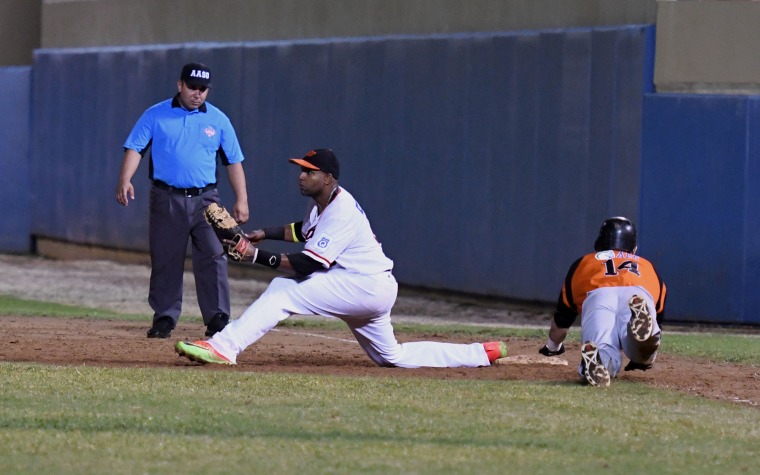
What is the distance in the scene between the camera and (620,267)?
8672mm

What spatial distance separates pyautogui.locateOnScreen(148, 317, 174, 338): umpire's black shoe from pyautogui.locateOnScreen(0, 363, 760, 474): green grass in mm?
2318

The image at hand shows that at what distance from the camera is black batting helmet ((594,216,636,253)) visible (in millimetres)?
8844

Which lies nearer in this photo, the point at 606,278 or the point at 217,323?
the point at 606,278

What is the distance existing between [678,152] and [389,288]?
625 cm

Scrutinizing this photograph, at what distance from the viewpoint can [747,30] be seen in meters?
13.7

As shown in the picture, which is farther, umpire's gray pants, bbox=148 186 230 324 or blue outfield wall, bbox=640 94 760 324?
blue outfield wall, bbox=640 94 760 324

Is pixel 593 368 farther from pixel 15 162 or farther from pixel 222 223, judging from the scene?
pixel 15 162

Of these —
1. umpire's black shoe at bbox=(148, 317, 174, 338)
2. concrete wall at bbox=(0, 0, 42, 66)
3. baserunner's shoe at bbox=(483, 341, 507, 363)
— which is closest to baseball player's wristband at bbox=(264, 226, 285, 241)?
baserunner's shoe at bbox=(483, 341, 507, 363)

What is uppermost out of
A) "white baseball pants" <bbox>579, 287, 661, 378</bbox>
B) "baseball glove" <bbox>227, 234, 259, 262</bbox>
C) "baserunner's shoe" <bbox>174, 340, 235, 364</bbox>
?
"baseball glove" <bbox>227, 234, 259, 262</bbox>

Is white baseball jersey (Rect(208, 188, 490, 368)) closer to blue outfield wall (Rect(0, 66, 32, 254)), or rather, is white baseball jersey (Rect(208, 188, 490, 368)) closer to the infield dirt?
the infield dirt

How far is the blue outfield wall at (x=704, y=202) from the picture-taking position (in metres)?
13.6

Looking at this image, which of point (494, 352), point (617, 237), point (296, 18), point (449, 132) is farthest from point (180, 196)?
point (296, 18)

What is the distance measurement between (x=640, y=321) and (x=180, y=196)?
4.19m

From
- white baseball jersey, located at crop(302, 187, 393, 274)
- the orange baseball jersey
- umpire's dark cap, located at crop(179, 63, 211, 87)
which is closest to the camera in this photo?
white baseball jersey, located at crop(302, 187, 393, 274)
